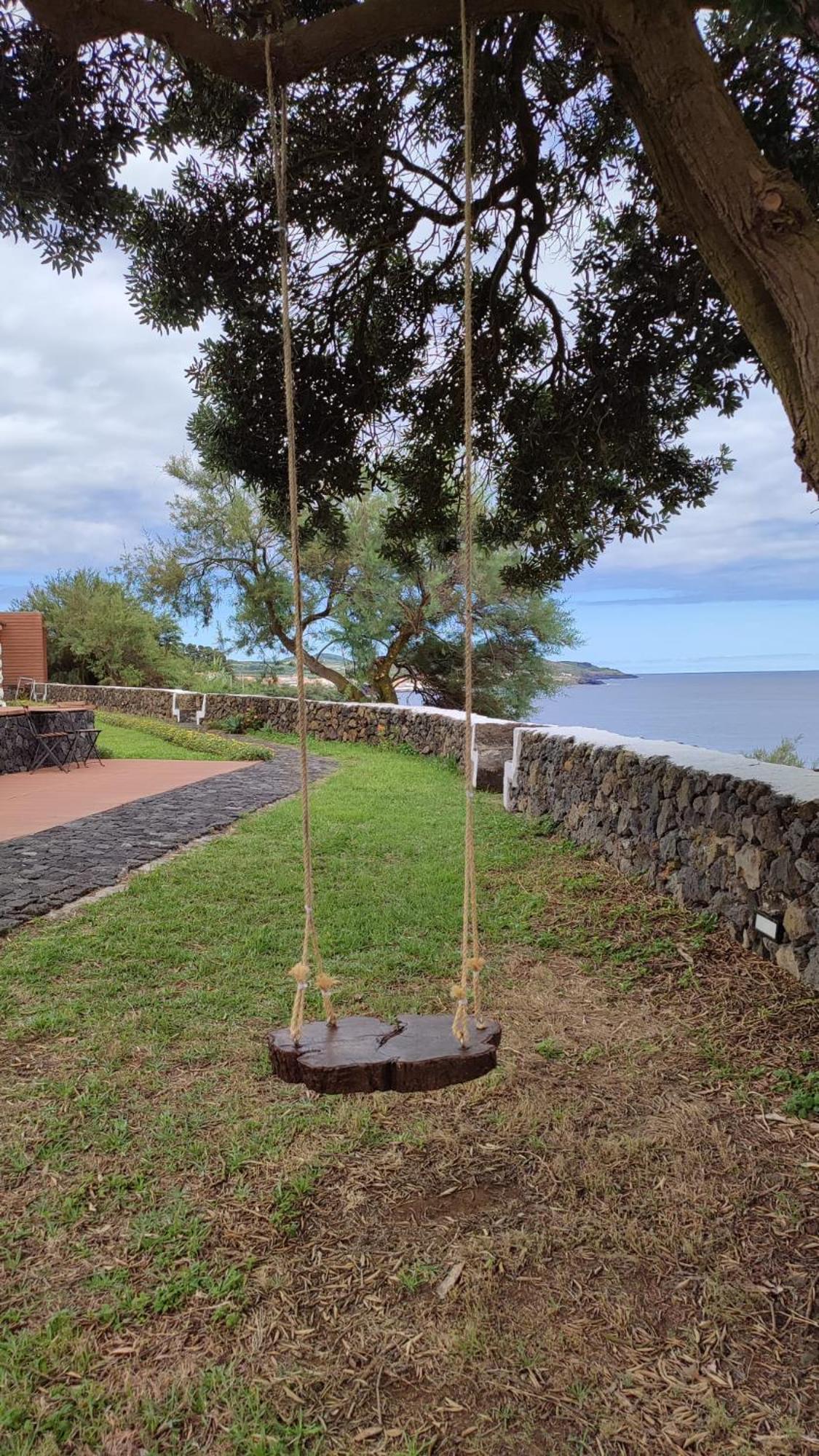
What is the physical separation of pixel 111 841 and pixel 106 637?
18777 mm

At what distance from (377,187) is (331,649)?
17.5 meters

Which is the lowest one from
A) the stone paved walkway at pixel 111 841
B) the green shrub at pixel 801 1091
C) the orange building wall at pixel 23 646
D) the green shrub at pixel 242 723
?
the green shrub at pixel 801 1091

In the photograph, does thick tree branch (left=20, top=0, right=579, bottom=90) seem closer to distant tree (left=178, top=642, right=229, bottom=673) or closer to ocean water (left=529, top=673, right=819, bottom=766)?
ocean water (left=529, top=673, right=819, bottom=766)

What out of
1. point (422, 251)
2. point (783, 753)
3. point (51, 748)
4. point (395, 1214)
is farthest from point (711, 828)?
point (51, 748)

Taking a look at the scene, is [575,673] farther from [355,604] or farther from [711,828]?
[711,828]

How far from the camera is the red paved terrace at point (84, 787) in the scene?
8.91 m

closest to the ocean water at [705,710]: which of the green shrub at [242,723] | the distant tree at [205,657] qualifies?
the green shrub at [242,723]

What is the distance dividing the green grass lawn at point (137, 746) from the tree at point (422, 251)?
9.52m

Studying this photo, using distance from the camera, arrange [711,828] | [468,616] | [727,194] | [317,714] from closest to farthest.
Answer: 1. [468,616]
2. [727,194]
3. [711,828]
4. [317,714]

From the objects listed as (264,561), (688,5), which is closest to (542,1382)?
(688,5)

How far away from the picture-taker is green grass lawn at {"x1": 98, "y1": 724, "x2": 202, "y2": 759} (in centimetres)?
1466

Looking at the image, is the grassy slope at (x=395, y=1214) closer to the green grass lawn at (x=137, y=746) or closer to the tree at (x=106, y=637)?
the green grass lawn at (x=137, y=746)

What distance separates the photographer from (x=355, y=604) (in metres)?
20.6

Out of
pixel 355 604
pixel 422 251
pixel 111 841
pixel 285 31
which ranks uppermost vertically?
pixel 422 251
